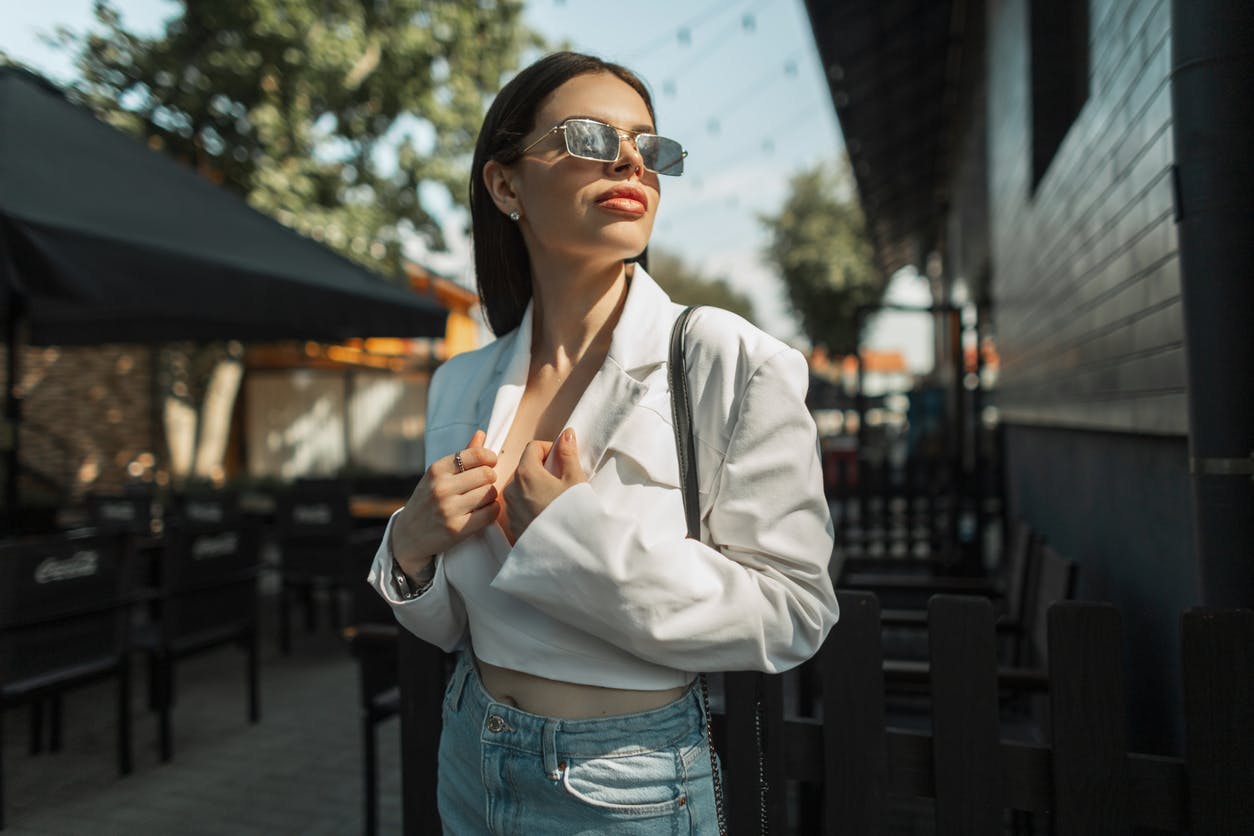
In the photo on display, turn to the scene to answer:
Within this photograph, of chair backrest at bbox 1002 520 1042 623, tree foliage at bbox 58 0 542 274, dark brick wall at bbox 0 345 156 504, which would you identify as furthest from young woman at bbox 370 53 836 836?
dark brick wall at bbox 0 345 156 504

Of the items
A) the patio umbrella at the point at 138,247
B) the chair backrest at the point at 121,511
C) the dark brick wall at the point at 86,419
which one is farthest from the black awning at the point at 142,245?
the dark brick wall at the point at 86,419

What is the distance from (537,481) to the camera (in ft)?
3.55

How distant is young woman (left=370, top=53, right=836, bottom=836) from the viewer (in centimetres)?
104

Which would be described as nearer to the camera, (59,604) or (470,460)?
(470,460)

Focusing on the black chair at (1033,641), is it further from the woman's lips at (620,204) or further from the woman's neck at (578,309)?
the woman's lips at (620,204)

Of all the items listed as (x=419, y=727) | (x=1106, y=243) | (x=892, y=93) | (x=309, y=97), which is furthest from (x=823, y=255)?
(x=419, y=727)

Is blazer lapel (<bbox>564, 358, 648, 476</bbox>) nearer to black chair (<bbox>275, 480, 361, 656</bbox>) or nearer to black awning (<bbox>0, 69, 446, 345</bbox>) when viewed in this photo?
black awning (<bbox>0, 69, 446, 345</bbox>)

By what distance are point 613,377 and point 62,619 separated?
3091 mm

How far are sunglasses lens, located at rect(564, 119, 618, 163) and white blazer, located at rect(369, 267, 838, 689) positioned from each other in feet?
0.71

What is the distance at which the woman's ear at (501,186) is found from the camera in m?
1.34

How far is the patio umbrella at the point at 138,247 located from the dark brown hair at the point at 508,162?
2.58 m

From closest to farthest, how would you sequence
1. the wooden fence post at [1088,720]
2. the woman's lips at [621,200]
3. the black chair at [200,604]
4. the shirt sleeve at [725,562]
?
1. the shirt sleeve at [725,562]
2. the woman's lips at [621,200]
3. the wooden fence post at [1088,720]
4. the black chair at [200,604]

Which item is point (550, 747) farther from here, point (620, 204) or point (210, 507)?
point (210, 507)

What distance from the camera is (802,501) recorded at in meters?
1.07
